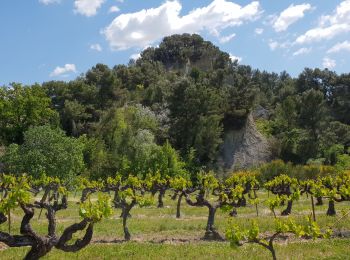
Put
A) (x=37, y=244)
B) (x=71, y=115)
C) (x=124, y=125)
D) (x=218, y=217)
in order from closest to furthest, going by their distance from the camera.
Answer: (x=37, y=244), (x=218, y=217), (x=124, y=125), (x=71, y=115)

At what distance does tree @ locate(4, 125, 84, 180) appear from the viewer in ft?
146

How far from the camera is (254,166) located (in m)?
72.3

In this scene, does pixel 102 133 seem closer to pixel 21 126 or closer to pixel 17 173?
pixel 21 126

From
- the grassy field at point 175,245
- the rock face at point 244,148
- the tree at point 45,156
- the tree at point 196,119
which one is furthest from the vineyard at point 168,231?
the rock face at point 244,148

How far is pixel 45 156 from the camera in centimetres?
4519

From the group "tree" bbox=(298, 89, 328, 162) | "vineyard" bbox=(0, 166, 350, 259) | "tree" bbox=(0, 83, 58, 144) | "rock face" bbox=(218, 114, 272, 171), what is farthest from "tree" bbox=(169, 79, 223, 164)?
"vineyard" bbox=(0, 166, 350, 259)

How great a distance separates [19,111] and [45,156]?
25569 mm

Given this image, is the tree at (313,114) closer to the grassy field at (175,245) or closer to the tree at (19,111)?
the tree at (19,111)

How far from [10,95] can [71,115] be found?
967 cm

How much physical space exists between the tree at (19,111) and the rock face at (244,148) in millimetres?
28514

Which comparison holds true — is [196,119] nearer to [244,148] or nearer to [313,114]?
[244,148]

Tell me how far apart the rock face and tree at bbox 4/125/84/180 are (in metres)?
31.2

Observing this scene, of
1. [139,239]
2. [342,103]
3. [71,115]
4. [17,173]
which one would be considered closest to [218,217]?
[139,239]

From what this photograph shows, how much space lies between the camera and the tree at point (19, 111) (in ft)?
221
